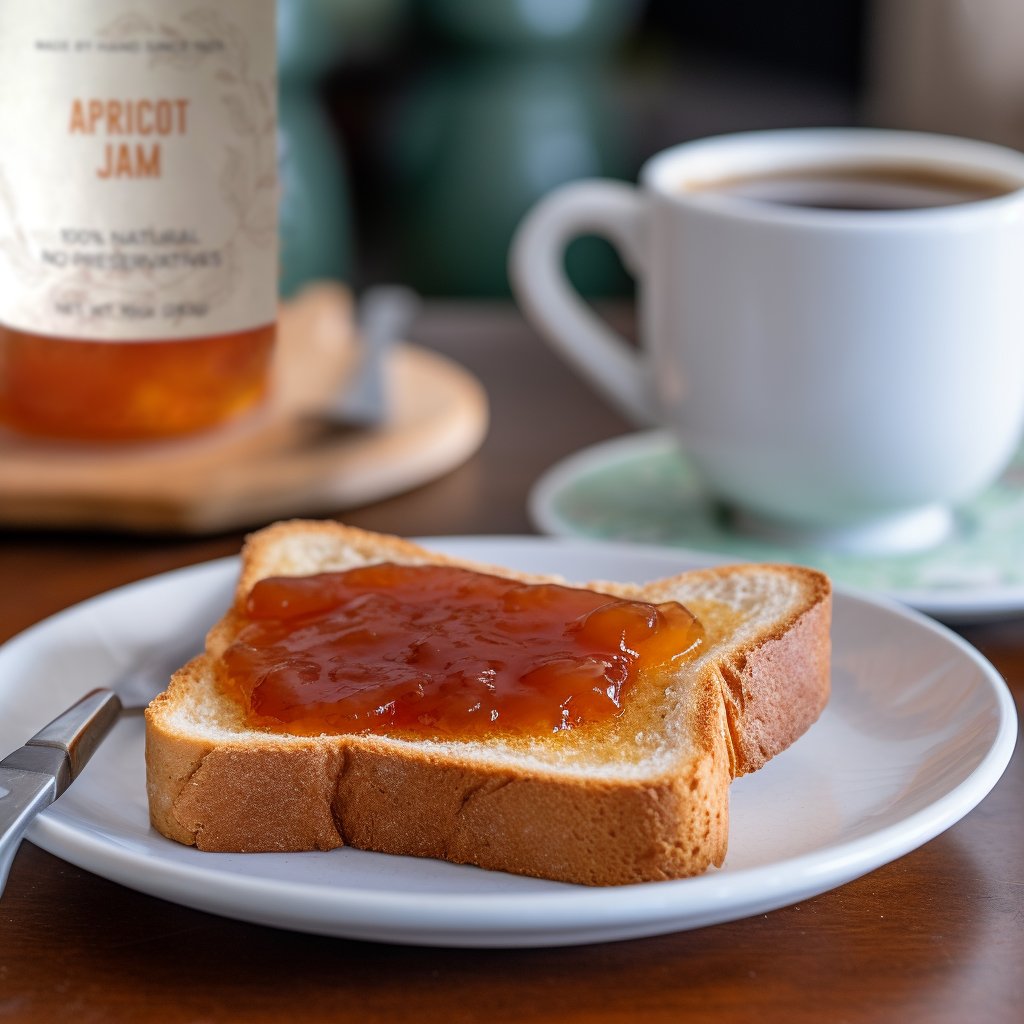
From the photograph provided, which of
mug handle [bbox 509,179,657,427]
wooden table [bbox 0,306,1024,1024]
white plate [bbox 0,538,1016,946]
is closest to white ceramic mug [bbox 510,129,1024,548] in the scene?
mug handle [bbox 509,179,657,427]

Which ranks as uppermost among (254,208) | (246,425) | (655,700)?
(254,208)

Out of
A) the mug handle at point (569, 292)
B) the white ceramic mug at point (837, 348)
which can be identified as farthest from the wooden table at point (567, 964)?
the mug handle at point (569, 292)

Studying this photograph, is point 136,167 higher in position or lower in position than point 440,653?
higher

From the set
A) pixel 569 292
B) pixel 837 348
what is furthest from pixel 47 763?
pixel 569 292

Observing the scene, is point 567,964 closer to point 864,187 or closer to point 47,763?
point 47,763

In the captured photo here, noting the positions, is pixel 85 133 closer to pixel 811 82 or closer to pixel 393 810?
pixel 393 810

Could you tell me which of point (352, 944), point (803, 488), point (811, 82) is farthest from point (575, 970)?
point (811, 82)

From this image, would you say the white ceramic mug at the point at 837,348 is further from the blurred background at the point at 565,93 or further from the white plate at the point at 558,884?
the blurred background at the point at 565,93
